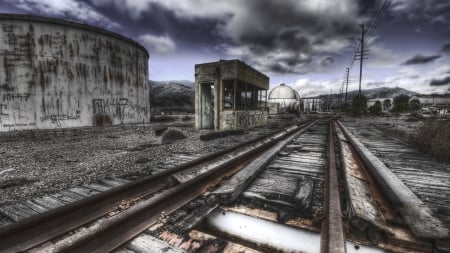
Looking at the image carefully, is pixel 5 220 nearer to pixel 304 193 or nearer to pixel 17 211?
pixel 17 211

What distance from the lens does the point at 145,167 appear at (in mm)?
4238

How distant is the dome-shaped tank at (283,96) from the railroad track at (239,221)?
62.5m

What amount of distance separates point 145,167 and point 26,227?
97.4 inches

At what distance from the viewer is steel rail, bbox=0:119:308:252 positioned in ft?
5.48

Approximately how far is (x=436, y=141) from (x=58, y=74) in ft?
54.5

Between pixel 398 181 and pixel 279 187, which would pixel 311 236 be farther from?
pixel 398 181

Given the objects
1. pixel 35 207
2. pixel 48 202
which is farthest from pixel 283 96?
pixel 35 207

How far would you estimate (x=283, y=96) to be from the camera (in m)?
67.5

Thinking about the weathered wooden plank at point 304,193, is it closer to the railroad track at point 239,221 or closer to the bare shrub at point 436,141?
the railroad track at point 239,221

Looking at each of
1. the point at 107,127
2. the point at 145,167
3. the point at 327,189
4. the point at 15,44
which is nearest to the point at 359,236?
the point at 327,189

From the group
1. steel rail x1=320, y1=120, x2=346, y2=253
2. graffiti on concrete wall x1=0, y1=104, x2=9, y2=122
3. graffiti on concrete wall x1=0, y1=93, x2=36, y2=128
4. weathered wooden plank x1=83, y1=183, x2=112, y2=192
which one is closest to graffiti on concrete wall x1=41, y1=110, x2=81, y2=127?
graffiti on concrete wall x1=0, y1=93, x2=36, y2=128

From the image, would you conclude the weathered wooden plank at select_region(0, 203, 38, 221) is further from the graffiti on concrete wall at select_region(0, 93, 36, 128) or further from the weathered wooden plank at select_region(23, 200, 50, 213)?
the graffiti on concrete wall at select_region(0, 93, 36, 128)

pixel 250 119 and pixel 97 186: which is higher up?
pixel 250 119

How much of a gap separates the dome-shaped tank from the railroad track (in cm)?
6255
